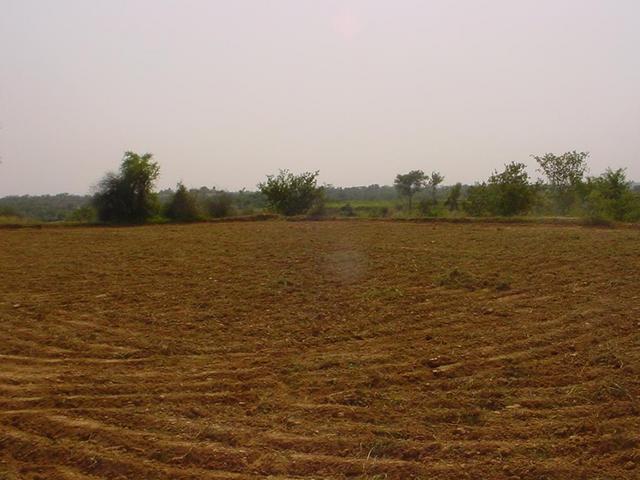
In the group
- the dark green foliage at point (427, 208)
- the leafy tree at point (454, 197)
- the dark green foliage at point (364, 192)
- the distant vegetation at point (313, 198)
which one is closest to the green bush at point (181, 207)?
the distant vegetation at point (313, 198)

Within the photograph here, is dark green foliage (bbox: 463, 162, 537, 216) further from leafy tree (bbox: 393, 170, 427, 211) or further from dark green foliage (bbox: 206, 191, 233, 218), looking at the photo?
leafy tree (bbox: 393, 170, 427, 211)

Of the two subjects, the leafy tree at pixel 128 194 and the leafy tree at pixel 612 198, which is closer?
the leafy tree at pixel 612 198

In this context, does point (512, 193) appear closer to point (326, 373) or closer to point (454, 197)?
point (454, 197)

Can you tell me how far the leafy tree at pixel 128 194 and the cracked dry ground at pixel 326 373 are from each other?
48.7ft

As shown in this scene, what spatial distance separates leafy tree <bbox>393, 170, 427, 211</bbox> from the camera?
52.0 m

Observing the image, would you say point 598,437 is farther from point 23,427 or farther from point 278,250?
point 278,250

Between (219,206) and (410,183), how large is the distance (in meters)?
31.2

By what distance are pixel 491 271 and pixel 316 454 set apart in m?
5.98

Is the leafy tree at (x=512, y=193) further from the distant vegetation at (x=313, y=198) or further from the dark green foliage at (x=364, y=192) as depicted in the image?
the dark green foliage at (x=364, y=192)

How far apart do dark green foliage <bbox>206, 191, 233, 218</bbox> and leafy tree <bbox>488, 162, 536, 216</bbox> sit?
37.1 ft

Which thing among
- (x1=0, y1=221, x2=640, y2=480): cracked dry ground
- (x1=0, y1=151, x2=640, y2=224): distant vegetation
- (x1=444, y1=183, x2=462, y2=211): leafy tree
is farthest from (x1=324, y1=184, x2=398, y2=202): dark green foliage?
(x1=0, y1=221, x2=640, y2=480): cracked dry ground

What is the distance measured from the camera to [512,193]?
22.0 metres

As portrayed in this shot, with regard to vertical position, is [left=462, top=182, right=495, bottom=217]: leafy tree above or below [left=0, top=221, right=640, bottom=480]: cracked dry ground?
above

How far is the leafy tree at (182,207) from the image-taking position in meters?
23.7
